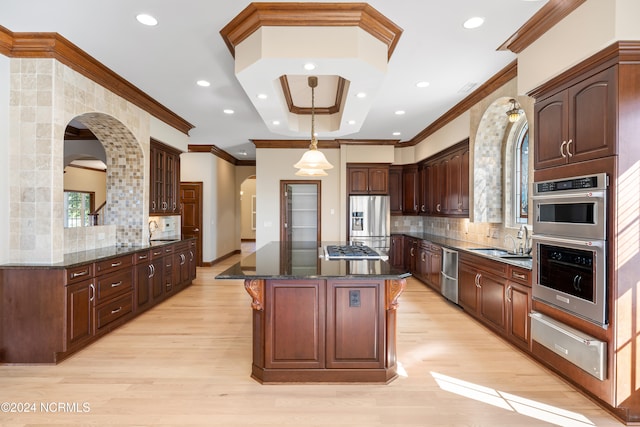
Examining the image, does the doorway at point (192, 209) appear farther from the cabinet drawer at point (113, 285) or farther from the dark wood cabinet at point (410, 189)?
the dark wood cabinet at point (410, 189)

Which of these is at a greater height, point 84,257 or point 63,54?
point 63,54

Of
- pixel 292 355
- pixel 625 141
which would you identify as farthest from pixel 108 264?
pixel 625 141

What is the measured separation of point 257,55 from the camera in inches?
106

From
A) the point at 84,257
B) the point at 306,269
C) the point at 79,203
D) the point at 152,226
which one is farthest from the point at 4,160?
the point at 79,203

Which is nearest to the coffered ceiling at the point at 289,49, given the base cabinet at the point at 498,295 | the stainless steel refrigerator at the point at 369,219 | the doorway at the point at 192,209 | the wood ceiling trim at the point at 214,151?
the base cabinet at the point at 498,295

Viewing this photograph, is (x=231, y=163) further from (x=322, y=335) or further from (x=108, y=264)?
(x=322, y=335)

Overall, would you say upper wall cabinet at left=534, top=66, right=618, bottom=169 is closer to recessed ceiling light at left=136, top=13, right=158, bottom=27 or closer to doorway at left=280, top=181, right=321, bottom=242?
recessed ceiling light at left=136, top=13, right=158, bottom=27

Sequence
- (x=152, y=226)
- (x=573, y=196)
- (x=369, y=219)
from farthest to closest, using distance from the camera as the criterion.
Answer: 1. (x=369, y=219)
2. (x=152, y=226)
3. (x=573, y=196)

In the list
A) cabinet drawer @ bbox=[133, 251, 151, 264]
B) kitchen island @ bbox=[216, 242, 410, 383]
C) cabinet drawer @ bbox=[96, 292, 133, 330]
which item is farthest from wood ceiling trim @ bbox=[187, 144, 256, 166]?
kitchen island @ bbox=[216, 242, 410, 383]

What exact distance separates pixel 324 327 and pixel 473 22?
9.26ft

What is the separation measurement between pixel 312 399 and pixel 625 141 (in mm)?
2751

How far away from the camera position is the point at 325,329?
2660 mm

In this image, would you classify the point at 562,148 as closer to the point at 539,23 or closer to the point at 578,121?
the point at 578,121

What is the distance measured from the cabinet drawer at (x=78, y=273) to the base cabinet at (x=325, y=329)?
1.83 metres
